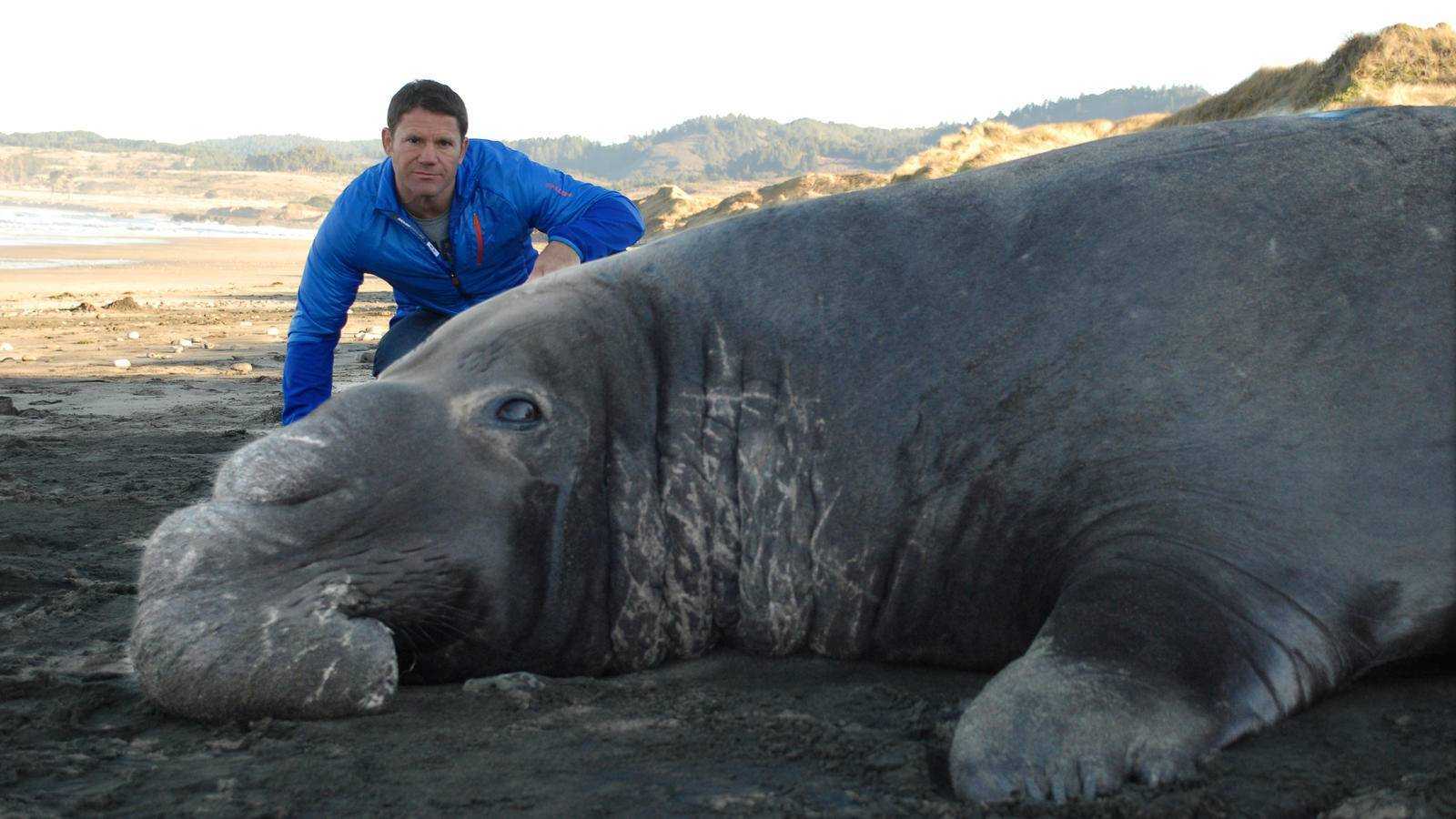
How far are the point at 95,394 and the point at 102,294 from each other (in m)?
12.4

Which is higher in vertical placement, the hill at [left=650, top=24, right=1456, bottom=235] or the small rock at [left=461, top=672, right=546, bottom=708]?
the hill at [left=650, top=24, right=1456, bottom=235]

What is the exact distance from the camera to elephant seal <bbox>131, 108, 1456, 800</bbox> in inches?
112

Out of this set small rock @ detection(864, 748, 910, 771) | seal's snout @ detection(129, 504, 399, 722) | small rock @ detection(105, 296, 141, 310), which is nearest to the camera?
small rock @ detection(864, 748, 910, 771)

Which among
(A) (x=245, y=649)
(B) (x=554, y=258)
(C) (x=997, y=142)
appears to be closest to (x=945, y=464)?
(A) (x=245, y=649)

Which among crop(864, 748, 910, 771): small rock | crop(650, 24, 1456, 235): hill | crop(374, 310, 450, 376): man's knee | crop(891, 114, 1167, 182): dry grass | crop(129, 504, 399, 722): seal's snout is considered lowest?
crop(864, 748, 910, 771): small rock

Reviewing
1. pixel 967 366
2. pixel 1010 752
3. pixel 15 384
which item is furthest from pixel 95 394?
pixel 1010 752

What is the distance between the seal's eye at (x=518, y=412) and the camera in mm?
3438

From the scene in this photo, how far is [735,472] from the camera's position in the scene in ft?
11.6

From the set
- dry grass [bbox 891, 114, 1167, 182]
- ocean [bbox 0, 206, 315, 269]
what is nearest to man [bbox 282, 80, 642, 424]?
dry grass [bbox 891, 114, 1167, 182]

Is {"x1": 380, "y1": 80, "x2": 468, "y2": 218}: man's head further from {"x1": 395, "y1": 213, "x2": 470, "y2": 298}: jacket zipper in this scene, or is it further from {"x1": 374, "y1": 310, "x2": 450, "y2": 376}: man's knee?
{"x1": 374, "y1": 310, "x2": 450, "y2": 376}: man's knee

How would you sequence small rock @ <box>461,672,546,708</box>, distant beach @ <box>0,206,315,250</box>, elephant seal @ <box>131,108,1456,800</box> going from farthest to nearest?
distant beach @ <box>0,206,315,250</box> < small rock @ <box>461,672,546,708</box> < elephant seal @ <box>131,108,1456,800</box>

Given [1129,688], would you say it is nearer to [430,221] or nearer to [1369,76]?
[430,221]

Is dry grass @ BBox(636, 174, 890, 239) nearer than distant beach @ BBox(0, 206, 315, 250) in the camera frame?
No

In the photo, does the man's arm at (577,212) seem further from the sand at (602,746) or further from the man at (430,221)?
the sand at (602,746)
